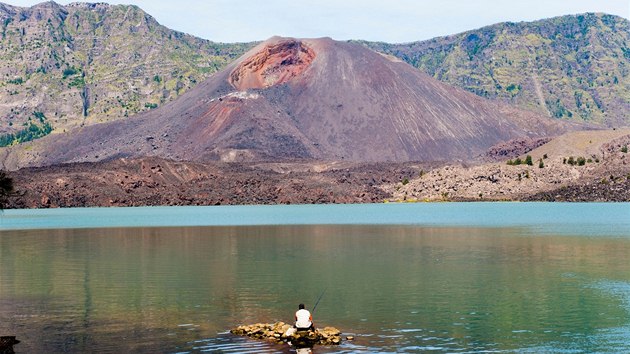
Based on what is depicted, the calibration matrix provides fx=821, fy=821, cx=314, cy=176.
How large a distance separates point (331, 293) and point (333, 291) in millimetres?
887

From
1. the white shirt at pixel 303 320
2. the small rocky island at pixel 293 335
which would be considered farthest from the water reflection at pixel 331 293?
the white shirt at pixel 303 320

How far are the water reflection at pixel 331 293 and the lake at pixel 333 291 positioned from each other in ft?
0.41

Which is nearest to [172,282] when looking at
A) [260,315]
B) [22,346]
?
[260,315]

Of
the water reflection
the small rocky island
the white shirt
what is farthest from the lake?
the white shirt

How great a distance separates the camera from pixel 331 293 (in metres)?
51.5

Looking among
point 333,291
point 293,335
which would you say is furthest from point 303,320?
point 333,291

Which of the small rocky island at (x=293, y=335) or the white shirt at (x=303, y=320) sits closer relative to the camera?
the small rocky island at (x=293, y=335)

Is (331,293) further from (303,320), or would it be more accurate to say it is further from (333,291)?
(303,320)

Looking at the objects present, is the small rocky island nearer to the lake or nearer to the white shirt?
the white shirt

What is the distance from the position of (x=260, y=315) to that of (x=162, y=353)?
9.73m

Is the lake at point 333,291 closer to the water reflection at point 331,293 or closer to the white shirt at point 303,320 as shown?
the water reflection at point 331,293

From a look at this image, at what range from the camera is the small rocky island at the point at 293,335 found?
3591cm

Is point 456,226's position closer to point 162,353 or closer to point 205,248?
point 205,248

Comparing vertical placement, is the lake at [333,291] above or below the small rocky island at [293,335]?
below
